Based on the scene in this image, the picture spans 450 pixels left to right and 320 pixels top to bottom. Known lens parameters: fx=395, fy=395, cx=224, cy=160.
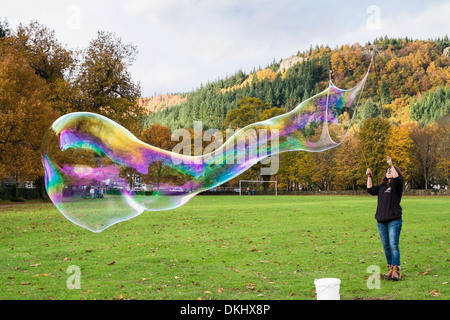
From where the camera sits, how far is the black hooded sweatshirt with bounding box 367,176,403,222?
27.4ft

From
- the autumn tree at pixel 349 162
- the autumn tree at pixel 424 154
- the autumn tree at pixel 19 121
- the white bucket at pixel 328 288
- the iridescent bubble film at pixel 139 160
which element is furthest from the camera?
the autumn tree at pixel 424 154

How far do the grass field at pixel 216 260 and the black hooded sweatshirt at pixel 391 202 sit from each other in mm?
1375

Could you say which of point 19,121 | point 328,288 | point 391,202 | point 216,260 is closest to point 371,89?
point 19,121

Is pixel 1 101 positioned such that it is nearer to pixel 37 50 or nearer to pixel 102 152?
pixel 37 50

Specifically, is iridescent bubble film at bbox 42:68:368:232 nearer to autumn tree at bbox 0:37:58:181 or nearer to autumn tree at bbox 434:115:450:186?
autumn tree at bbox 0:37:58:181

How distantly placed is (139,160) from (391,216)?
18.4ft

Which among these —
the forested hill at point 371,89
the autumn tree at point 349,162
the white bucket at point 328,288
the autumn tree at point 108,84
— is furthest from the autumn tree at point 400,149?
the white bucket at point 328,288

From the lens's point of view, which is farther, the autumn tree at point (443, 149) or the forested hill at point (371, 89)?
the forested hill at point (371, 89)

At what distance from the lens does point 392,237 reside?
331 inches

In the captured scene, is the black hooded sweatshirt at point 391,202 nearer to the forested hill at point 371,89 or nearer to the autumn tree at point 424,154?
the autumn tree at point 424,154

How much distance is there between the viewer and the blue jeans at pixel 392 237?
329 inches

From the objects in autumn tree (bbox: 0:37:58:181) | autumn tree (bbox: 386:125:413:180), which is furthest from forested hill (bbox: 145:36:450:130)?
autumn tree (bbox: 0:37:58:181)

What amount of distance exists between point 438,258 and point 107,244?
34.8ft
